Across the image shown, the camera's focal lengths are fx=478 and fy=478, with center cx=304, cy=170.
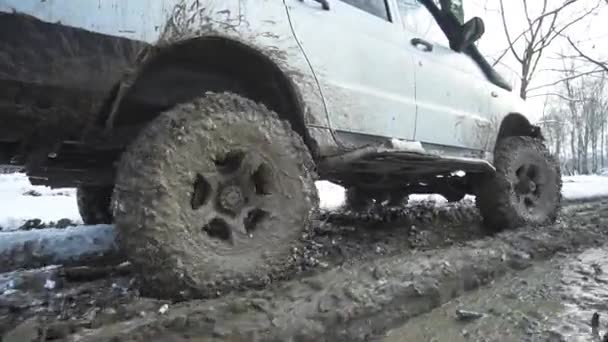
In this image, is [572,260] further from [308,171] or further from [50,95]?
[50,95]

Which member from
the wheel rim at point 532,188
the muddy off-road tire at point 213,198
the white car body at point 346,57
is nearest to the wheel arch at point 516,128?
the white car body at point 346,57

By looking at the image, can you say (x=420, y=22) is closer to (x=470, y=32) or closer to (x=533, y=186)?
(x=470, y=32)

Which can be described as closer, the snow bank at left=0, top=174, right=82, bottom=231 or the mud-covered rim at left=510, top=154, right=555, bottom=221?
the mud-covered rim at left=510, top=154, right=555, bottom=221

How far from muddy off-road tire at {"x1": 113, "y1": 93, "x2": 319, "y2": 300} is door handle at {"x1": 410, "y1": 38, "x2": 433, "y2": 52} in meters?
1.47

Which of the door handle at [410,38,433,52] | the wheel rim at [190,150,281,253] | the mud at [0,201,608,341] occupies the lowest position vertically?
the mud at [0,201,608,341]

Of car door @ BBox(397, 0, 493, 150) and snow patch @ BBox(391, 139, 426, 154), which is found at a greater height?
car door @ BBox(397, 0, 493, 150)

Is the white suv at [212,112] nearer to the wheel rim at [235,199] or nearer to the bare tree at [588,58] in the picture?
the wheel rim at [235,199]

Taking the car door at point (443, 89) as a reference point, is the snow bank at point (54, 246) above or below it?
below

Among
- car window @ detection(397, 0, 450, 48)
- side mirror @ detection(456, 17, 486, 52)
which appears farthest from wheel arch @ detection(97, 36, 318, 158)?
side mirror @ detection(456, 17, 486, 52)

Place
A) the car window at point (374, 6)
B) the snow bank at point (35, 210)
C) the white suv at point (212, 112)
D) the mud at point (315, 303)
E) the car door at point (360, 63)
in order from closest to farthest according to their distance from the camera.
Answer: the mud at point (315, 303) < the white suv at point (212, 112) < the car door at point (360, 63) < the car window at point (374, 6) < the snow bank at point (35, 210)

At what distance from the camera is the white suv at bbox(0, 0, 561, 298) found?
5.64 ft

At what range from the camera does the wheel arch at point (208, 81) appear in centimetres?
210

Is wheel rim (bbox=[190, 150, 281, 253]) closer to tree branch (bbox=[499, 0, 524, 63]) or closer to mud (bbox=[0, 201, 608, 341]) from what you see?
mud (bbox=[0, 201, 608, 341])

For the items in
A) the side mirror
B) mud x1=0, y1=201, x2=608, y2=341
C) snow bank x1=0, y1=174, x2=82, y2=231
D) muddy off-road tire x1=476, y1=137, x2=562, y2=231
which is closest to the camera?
mud x1=0, y1=201, x2=608, y2=341
